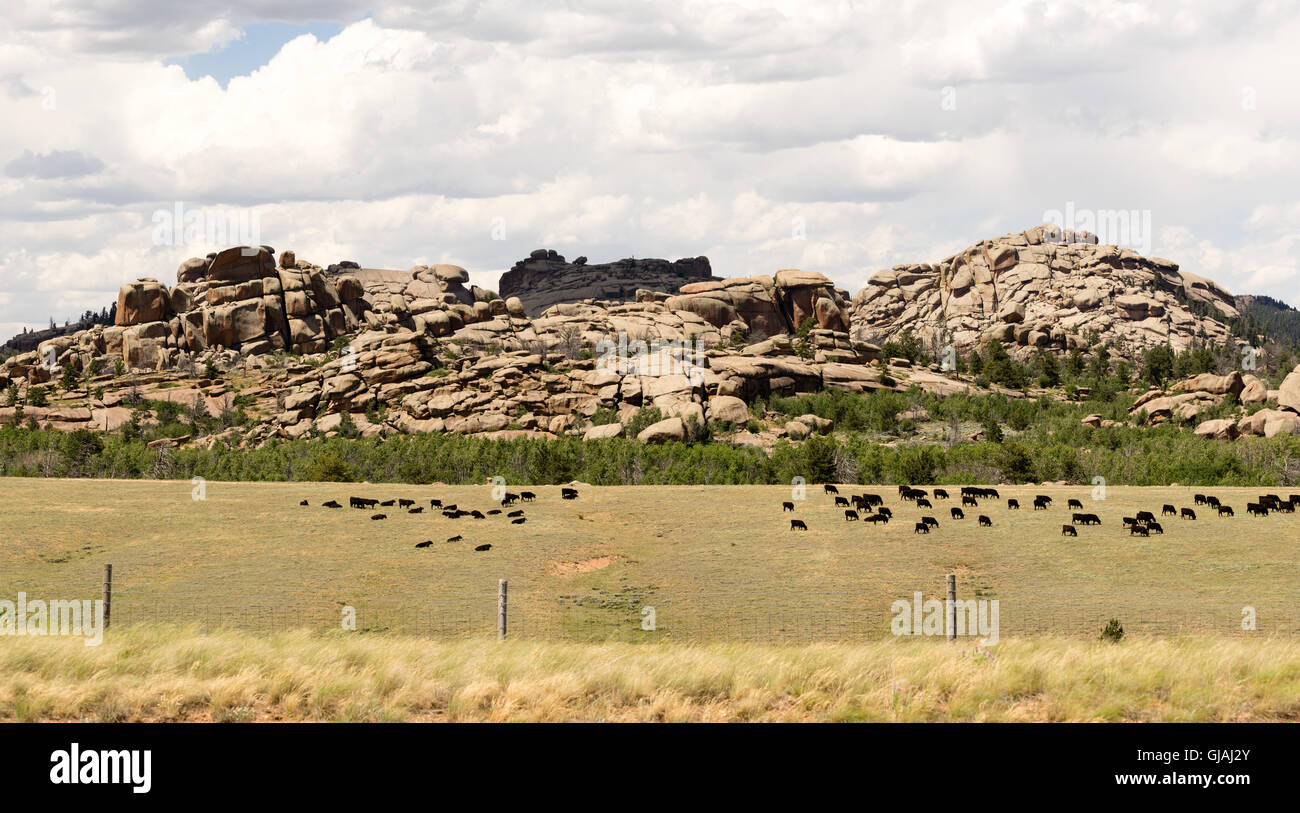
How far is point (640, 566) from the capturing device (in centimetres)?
4191

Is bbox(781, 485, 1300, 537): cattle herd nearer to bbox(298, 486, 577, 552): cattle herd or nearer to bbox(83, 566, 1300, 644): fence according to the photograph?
bbox(83, 566, 1300, 644): fence

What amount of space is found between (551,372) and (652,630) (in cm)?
13591

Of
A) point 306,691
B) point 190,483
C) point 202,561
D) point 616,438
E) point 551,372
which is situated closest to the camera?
point 306,691

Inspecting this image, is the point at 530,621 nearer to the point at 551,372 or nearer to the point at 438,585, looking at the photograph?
the point at 438,585

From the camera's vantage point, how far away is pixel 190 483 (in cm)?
6303

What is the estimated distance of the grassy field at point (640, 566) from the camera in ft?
106

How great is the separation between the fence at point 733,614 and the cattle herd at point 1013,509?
10.3m

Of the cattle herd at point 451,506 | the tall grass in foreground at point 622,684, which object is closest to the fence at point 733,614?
the tall grass in foreground at point 622,684

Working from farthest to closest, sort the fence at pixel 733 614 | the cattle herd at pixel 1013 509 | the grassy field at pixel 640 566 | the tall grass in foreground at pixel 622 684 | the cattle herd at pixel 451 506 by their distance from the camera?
the cattle herd at pixel 451 506 < the cattle herd at pixel 1013 509 < the grassy field at pixel 640 566 < the fence at pixel 733 614 < the tall grass in foreground at pixel 622 684

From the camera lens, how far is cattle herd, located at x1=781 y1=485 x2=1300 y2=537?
47.0 metres

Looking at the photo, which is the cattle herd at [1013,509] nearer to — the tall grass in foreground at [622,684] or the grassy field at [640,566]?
the grassy field at [640,566]

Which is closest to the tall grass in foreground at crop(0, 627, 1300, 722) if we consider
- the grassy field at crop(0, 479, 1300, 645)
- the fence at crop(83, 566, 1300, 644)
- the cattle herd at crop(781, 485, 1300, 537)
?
the fence at crop(83, 566, 1300, 644)

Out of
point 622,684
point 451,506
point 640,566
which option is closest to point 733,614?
point 640,566
